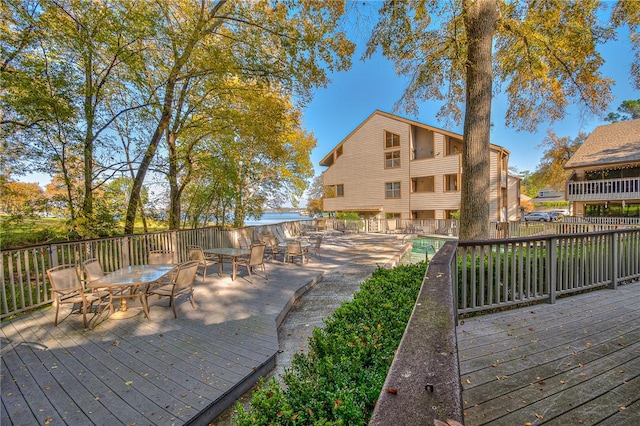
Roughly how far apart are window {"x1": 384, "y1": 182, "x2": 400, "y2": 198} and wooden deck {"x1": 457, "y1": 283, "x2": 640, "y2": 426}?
55.3 feet

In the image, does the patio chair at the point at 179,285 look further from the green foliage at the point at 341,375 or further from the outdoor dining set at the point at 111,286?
the green foliage at the point at 341,375

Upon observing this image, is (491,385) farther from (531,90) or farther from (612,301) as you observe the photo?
(531,90)

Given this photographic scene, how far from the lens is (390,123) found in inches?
797

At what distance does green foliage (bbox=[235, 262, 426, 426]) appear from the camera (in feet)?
3.99

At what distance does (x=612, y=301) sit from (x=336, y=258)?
672cm

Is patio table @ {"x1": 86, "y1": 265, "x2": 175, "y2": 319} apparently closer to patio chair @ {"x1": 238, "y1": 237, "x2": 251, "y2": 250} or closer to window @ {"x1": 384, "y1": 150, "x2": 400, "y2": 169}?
patio chair @ {"x1": 238, "y1": 237, "x2": 251, "y2": 250}

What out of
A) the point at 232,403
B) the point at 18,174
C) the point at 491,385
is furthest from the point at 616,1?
the point at 18,174

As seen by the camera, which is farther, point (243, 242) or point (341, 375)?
point (243, 242)

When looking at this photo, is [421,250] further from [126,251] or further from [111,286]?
[111,286]

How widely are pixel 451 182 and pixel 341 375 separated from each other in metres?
20.0

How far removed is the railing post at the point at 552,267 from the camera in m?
3.70

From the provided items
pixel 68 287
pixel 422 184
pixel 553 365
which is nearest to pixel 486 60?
pixel 553 365

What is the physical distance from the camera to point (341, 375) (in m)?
1.47

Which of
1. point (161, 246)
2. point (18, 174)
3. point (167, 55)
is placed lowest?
point (161, 246)
